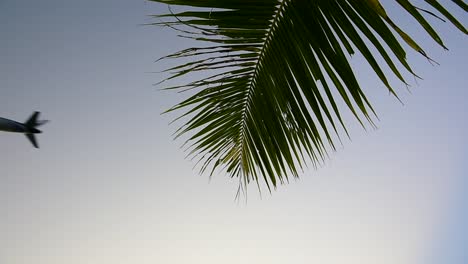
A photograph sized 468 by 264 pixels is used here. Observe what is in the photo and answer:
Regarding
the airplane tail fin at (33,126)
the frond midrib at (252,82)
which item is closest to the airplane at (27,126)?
the airplane tail fin at (33,126)

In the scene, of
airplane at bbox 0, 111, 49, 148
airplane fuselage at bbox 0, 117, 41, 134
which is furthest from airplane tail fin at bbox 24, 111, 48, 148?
airplane fuselage at bbox 0, 117, 41, 134

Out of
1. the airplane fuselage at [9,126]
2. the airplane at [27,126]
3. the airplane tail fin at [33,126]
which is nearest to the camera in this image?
the airplane fuselage at [9,126]

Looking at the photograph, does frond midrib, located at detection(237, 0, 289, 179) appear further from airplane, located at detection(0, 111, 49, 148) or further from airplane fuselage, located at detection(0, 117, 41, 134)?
airplane, located at detection(0, 111, 49, 148)

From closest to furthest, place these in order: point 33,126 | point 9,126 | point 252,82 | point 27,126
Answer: point 252,82, point 9,126, point 27,126, point 33,126

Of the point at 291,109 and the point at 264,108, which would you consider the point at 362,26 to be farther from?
the point at 264,108

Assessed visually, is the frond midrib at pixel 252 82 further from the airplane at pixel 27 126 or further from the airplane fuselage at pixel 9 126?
the airplane at pixel 27 126

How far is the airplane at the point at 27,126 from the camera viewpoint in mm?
19500

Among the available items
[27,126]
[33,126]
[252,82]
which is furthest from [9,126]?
[252,82]

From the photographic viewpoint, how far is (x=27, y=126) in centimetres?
2506

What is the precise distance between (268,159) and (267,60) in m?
0.37

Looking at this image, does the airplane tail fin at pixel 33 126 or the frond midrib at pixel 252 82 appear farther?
the airplane tail fin at pixel 33 126

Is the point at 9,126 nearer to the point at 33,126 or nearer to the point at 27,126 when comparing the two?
the point at 27,126

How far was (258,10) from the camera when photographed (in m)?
0.97

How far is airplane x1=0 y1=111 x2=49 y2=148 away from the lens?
1950 cm
